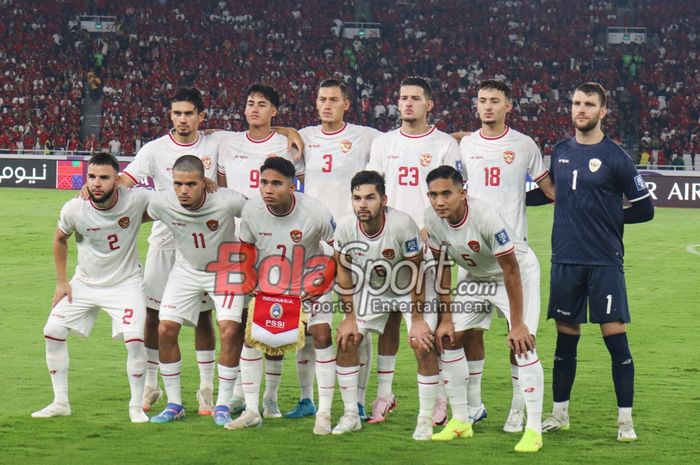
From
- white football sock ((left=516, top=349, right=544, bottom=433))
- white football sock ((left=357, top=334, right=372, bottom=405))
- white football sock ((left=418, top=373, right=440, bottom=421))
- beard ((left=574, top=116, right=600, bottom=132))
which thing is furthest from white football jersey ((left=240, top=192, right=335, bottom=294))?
beard ((left=574, top=116, right=600, bottom=132))

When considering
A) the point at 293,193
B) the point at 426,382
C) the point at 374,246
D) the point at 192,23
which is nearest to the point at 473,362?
the point at 426,382

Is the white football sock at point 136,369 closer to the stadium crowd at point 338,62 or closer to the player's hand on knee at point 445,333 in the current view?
the player's hand on knee at point 445,333

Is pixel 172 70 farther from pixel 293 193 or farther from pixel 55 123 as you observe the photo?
pixel 293 193

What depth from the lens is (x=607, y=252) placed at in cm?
748

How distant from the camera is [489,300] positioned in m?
7.61

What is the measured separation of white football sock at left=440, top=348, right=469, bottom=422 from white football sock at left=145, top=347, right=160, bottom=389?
2.41 meters

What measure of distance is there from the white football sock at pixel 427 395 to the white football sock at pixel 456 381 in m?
0.10

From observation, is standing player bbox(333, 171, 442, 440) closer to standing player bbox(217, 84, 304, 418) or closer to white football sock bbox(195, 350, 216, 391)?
white football sock bbox(195, 350, 216, 391)

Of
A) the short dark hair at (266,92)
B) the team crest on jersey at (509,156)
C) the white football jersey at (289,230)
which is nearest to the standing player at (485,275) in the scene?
the team crest on jersey at (509,156)

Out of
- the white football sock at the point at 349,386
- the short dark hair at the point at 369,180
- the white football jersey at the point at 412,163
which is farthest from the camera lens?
the white football jersey at the point at 412,163

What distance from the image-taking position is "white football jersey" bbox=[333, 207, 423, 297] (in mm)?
7570

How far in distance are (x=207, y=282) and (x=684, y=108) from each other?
1313 inches

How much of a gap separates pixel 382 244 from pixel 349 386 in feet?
3.43

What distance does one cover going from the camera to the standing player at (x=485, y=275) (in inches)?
284
